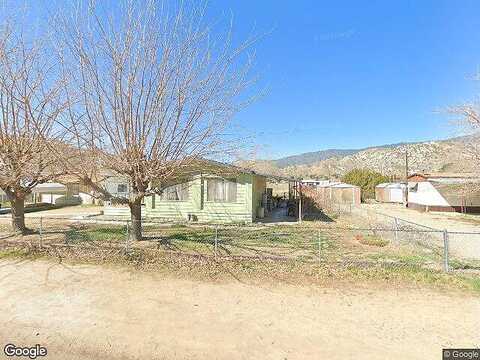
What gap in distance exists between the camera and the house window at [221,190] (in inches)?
616

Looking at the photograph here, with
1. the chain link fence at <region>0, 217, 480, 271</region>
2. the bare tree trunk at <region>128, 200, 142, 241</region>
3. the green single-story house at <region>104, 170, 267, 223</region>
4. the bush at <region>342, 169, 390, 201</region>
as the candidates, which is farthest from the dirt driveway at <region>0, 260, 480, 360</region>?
the bush at <region>342, 169, 390, 201</region>

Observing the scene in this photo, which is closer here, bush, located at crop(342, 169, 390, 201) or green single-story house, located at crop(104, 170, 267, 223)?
green single-story house, located at crop(104, 170, 267, 223)

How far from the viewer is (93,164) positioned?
797 centimetres

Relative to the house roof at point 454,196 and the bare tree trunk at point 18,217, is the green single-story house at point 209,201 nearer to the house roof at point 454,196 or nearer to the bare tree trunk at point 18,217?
the bare tree trunk at point 18,217

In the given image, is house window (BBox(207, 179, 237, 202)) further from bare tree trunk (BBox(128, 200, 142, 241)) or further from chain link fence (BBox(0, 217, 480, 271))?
bare tree trunk (BBox(128, 200, 142, 241))

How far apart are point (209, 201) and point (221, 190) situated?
2.93 ft

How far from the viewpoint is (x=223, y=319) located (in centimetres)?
483

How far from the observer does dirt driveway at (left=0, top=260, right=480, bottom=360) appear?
3.99 meters

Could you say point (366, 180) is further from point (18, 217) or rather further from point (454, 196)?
point (18, 217)

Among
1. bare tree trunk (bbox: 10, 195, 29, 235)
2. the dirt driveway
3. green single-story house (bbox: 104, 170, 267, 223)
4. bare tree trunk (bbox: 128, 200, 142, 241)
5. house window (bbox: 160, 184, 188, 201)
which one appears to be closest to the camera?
the dirt driveway

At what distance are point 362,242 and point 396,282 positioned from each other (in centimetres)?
442

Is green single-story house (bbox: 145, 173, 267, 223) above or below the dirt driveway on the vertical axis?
above

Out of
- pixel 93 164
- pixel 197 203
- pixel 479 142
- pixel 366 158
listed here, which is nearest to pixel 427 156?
pixel 366 158

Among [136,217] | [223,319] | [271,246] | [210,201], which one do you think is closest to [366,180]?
[210,201]
